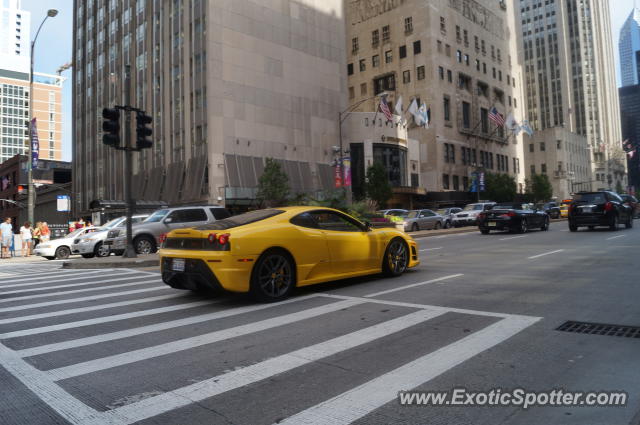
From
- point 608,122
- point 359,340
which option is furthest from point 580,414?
point 608,122

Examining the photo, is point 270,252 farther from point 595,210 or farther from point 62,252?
point 595,210

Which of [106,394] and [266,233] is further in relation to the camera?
[266,233]

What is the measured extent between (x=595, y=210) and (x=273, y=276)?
18.1 metres

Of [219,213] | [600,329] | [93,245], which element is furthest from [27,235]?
[600,329]

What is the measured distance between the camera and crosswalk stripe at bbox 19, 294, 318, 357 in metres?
4.72

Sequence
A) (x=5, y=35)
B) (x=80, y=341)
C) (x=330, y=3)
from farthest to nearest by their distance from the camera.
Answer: (x=5, y=35)
(x=330, y=3)
(x=80, y=341)

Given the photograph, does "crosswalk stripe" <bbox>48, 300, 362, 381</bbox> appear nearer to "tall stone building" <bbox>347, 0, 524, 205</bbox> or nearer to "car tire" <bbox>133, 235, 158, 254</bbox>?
"car tire" <bbox>133, 235, 158, 254</bbox>

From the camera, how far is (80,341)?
4.98 m

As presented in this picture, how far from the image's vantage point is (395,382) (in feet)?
11.3

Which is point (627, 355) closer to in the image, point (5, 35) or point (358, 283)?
point (358, 283)

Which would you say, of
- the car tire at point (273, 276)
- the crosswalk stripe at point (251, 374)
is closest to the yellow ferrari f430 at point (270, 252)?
the car tire at point (273, 276)

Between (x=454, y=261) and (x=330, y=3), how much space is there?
49.9 meters

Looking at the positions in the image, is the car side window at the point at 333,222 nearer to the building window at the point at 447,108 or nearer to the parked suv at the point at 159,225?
the parked suv at the point at 159,225

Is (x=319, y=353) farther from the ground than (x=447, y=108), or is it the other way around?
(x=447, y=108)
